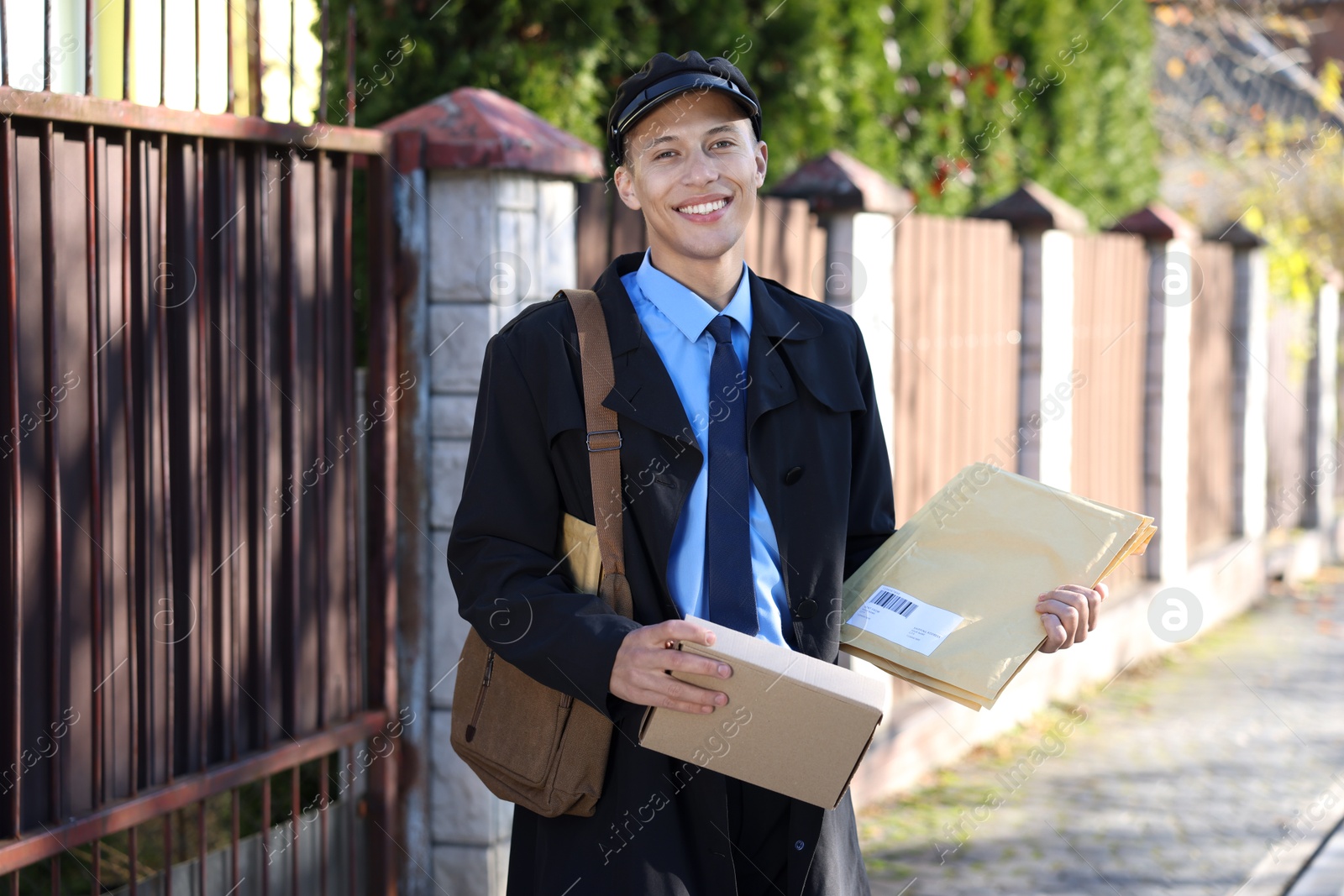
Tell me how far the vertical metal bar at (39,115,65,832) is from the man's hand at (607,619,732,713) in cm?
134

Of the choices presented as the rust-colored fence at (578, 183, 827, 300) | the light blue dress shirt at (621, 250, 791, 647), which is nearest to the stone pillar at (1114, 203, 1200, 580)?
the rust-colored fence at (578, 183, 827, 300)

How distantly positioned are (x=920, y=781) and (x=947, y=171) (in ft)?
13.5

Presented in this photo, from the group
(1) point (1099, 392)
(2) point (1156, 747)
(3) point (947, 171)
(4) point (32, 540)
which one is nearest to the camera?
(4) point (32, 540)

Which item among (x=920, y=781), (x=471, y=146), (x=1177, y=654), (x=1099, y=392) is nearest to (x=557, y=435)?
(x=471, y=146)

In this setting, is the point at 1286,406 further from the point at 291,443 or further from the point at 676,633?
the point at 676,633

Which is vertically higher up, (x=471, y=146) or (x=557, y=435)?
(x=471, y=146)

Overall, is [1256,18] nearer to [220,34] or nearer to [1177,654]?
[1177,654]

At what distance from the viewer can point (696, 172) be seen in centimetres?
229

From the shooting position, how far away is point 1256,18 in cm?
1290

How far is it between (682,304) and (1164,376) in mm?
6839

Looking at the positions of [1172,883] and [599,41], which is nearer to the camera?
[1172,883]

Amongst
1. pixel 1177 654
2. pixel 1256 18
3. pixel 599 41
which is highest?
pixel 1256 18

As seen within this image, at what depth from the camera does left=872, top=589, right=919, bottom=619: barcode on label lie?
235 cm

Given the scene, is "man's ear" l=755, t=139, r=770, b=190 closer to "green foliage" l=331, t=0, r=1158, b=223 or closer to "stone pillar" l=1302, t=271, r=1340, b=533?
"green foliage" l=331, t=0, r=1158, b=223
